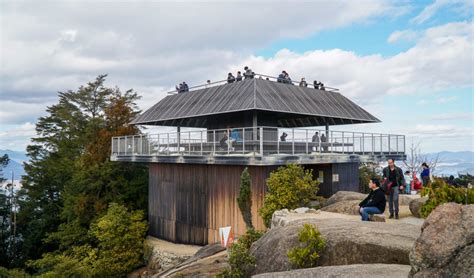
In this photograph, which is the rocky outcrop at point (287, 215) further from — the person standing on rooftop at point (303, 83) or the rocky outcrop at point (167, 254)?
the person standing on rooftop at point (303, 83)

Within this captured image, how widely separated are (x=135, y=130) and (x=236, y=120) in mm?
10634

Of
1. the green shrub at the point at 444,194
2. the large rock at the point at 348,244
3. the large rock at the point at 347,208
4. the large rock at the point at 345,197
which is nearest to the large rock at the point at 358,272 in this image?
the large rock at the point at 348,244

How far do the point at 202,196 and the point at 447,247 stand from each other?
17.2 metres

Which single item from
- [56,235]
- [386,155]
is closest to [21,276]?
[56,235]

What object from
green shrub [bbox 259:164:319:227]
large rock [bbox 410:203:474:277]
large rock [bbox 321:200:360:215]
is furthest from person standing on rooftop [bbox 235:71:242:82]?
large rock [bbox 410:203:474:277]

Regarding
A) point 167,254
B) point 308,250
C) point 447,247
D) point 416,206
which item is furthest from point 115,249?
point 447,247

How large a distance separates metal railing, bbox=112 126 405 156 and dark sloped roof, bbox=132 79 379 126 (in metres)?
1.30

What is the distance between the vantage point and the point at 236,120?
906 inches

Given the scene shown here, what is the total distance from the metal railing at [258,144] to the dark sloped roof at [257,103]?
130 centimetres

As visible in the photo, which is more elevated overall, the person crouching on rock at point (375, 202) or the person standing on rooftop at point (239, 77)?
the person standing on rooftop at point (239, 77)

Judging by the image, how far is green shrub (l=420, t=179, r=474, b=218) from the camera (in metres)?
7.34

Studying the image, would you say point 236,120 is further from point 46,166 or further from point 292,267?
point 46,166

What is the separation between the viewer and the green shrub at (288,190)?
1622 cm

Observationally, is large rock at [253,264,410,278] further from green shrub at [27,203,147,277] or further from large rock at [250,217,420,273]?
green shrub at [27,203,147,277]
